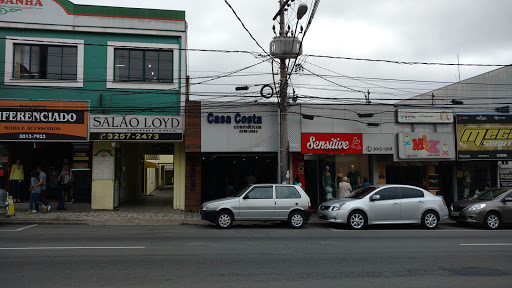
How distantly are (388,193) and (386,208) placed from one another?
558 millimetres

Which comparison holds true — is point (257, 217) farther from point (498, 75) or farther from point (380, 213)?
point (498, 75)

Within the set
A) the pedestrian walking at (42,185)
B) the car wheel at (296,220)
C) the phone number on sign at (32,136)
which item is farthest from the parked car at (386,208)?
the phone number on sign at (32,136)

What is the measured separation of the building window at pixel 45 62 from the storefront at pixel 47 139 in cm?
156

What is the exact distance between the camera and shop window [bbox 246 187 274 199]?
13.4 m

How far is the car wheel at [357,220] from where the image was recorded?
13219 mm

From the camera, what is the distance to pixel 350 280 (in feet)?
21.7

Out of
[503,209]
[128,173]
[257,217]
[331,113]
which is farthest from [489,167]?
[128,173]

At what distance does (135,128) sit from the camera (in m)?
16.4

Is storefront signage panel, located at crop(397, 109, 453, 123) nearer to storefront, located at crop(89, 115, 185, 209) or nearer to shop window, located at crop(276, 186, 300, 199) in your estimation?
shop window, located at crop(276, 186, 300, 199)

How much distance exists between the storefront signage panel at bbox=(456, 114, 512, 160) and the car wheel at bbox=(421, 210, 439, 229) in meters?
5.70

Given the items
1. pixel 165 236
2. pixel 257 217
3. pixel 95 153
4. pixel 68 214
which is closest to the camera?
pixel 165 236

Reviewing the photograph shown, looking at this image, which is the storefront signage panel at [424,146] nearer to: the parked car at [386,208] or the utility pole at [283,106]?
the parked car at [386,208]

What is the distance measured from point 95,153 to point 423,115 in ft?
49.6

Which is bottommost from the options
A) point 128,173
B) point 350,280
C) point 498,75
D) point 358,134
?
point 350,280
